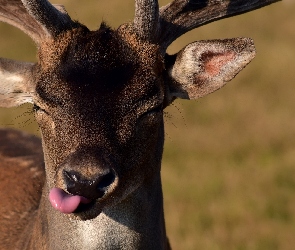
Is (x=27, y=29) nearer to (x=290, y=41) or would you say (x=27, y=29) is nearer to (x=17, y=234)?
(x=17, y=234)

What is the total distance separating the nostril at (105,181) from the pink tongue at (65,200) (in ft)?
0.39

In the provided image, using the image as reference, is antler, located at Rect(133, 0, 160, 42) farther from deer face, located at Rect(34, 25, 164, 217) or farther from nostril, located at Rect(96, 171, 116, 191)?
nostril, located at Rect(96, 171, 116, 191)

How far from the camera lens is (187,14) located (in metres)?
5.77

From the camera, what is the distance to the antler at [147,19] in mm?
5363

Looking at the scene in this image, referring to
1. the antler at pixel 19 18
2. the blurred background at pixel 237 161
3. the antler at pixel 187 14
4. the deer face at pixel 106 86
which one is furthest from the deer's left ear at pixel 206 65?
the blurred background at pixel 237 161

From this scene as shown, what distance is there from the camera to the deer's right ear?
5656 millimetres

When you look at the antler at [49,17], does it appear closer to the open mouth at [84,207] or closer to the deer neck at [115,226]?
the deer neck at [115,226]

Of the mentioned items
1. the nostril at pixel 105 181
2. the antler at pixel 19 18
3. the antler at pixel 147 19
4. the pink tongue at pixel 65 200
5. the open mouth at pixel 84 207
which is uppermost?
the antler at pixel 19 18

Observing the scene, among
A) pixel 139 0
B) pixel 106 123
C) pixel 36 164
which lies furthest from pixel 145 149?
pixel 36 164

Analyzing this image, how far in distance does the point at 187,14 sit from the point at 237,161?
18.7 feet

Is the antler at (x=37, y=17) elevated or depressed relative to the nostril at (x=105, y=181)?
elevated

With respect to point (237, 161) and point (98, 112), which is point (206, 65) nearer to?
point (98, 112)

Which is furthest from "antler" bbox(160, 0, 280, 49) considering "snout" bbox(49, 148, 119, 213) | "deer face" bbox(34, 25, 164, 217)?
"snout" bbox(49, 148, 119, 213)

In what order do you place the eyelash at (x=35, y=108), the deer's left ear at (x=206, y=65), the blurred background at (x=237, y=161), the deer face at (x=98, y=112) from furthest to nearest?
the blurred background at (x=237, y=161) → the deer's left ear at (x=206, y=65) → the eyelash at (x=35, y=108) → the deer face at (x=98, y=112)
